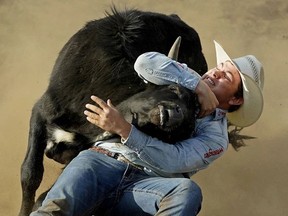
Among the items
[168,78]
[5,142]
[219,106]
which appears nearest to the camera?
[168,78]

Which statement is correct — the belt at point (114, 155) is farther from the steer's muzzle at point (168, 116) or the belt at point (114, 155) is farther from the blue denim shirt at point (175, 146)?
the steer's muzzle at point (168, 116)

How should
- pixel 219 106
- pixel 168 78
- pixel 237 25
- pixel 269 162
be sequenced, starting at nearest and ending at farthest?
pixel 168 78, pixel 219 106, pixel 269 162, pixel 237 25

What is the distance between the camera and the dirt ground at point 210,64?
3.87 metres

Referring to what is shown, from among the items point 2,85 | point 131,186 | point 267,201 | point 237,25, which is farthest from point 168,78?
point 237,25

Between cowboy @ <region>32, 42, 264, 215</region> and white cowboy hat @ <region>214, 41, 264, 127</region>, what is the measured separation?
29 millimetres

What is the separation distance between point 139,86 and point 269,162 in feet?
4.12

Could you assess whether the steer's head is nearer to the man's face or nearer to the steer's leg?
the man's face

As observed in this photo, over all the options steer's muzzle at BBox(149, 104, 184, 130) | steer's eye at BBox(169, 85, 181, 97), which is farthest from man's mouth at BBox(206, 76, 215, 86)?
steer's muzzle at BBox(149, 104, 184, 130)

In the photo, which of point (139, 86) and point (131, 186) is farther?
point (139, 86)

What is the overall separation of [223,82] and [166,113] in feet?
1.59

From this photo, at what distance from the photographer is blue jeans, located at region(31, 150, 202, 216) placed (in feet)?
8.90

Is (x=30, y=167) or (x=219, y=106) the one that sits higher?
(x=219, y=106)

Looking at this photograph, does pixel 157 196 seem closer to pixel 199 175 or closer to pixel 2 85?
pixel 199 175

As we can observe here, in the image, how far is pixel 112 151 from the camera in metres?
3.03
